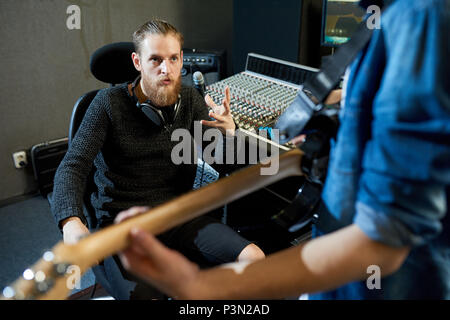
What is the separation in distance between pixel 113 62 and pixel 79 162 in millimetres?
423

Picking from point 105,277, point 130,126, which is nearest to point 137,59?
point 130,126

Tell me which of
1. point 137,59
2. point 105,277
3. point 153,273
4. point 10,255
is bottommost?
point 10,255

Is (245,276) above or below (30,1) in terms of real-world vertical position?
below

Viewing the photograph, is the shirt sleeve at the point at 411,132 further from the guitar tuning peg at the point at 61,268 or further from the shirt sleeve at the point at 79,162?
the shirt sleeve at the point at 79,162

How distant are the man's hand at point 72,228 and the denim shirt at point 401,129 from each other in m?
0.80

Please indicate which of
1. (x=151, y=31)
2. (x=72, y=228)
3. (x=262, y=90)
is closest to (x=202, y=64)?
(x=262, y=90)

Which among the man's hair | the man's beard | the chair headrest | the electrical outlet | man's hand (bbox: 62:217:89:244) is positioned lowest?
the electrical outlet

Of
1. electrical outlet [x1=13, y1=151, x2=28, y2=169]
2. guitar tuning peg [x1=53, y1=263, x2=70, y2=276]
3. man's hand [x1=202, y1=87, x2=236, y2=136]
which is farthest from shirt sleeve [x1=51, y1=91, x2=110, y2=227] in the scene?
electrical outlet [x1=13, y1=151, x2=28, y2=169]

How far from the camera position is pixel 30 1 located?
219 cm

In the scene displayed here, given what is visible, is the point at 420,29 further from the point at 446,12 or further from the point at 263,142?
the point at 263,142

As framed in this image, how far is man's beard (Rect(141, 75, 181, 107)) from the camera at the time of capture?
1.36 meters

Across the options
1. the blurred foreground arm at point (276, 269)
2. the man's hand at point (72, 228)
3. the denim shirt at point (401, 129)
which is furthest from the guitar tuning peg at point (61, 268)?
the man's hand at point (72, 228)

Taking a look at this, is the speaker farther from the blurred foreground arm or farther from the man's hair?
the blurred foreground arm

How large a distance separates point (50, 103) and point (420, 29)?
8.17 ft
